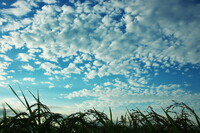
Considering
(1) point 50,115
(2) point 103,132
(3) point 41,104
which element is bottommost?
(2) point 103,132

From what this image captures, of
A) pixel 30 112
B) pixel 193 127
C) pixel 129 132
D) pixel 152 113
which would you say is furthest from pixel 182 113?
pixel 30 112

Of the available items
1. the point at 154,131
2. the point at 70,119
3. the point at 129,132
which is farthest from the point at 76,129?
the point at 154,131

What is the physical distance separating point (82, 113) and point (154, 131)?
1.51 m

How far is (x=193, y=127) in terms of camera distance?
13.6ft

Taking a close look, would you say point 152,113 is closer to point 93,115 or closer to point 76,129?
point 93,115

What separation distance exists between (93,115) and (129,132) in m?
0.89

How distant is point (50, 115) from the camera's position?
10.9ft

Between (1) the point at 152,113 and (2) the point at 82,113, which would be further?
(1) the point at 152,113

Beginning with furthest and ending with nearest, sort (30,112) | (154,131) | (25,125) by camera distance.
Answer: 1. (154,131)
2. (30,112)
3. (25,125)

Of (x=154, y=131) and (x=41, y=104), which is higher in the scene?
(x=41, y=104)

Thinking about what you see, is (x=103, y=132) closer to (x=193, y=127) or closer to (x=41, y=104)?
(x=41, y=104)

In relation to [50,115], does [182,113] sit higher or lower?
higher

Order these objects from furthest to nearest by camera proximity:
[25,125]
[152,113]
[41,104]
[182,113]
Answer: [182,113] → [152,113] → [41,104] → [25,125]

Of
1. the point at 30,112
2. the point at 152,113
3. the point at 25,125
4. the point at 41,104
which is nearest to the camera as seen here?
the point at 25,125
